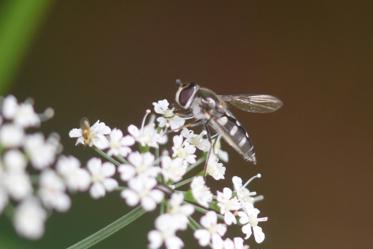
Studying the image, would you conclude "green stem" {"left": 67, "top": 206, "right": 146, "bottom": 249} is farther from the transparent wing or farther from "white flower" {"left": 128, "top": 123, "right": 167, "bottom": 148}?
the transparent wing

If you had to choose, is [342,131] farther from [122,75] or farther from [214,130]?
[214,130]

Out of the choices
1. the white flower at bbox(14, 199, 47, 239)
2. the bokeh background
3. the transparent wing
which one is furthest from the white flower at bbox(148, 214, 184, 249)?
the bokeh background

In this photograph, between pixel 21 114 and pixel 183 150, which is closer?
pixel 21 114

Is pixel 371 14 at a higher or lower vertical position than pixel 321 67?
higher

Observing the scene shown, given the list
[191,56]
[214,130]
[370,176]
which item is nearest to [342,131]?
[370,176]

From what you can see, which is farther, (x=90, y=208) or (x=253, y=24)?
(x=253, y=24)

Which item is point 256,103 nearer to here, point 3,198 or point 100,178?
point 100,178

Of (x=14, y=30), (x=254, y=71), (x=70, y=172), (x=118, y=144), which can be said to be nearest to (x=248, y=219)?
(x=118, y=144)

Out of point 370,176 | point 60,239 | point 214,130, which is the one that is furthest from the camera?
point 370,176
